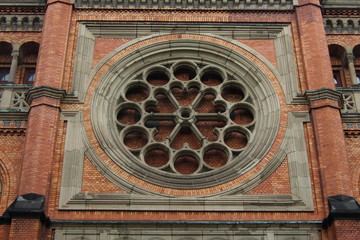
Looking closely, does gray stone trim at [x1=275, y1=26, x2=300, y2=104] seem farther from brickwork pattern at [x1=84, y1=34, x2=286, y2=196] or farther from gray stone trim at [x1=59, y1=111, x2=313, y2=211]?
gray stone trim at [x1=59, y1=111, x2=313, y2=211]

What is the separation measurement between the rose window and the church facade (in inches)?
1.8

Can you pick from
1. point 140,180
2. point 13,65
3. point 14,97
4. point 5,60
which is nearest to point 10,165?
point 14,97

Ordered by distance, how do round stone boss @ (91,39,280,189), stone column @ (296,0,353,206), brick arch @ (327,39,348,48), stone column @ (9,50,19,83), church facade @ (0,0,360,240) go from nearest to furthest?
church facade @ (0,0,360,240) < stone column @ (296,0,353,206) < round stone boss @ (91,39,280,189) < stone column @ (9,50,19,83) < brick arch @ (327,39,348,48)

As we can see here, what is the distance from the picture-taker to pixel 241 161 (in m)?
17.4

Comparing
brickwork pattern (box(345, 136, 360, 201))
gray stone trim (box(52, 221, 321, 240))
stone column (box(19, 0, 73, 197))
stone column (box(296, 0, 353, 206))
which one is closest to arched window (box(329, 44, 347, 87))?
stone column (box(296, 0, 353, 206))

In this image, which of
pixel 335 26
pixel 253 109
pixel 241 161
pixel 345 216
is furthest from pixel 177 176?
pixel 335 26

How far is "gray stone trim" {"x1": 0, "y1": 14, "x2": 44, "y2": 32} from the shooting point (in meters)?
21.3

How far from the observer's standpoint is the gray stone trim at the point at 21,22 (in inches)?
840

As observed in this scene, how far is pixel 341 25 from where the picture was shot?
21.6m

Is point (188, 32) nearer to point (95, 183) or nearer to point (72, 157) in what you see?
point (72, 157)

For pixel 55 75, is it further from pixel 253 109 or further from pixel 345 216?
pixel 345 216

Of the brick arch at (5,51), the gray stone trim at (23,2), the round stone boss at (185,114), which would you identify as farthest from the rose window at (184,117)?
the gray stone trim at (23,2)

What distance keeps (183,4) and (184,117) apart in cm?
434

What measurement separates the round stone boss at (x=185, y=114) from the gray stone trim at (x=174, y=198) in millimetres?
479
